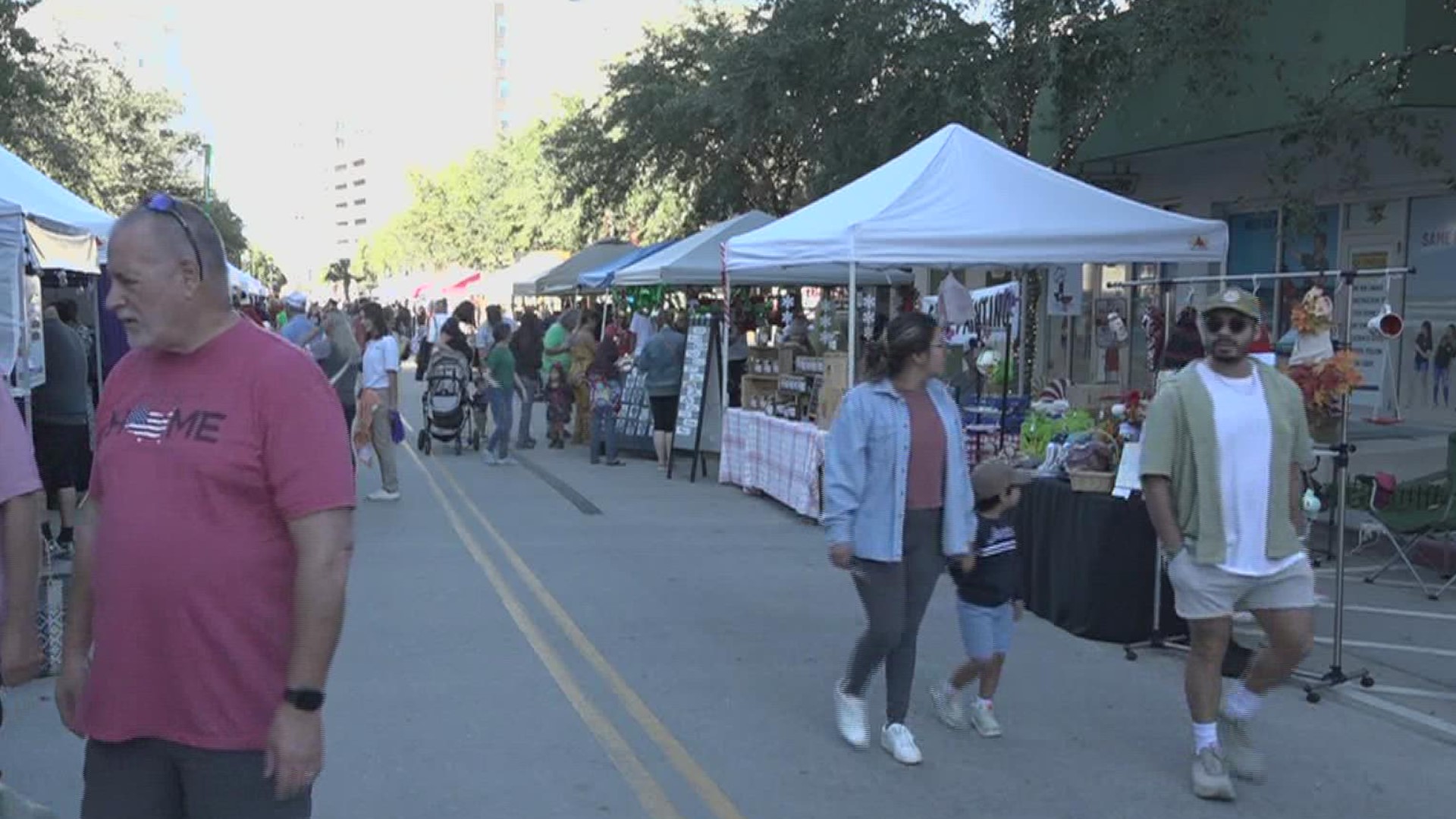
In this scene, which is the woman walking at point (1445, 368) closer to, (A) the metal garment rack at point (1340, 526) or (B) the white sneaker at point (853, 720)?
(A) the metal garment rack at point (1340, 526)

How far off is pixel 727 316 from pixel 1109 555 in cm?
748

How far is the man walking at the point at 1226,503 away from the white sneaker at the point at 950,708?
42.5 inches

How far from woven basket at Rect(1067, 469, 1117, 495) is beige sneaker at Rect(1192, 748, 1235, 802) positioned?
7.73 feet

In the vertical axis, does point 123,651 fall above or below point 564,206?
below

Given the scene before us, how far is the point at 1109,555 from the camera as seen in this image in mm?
7152

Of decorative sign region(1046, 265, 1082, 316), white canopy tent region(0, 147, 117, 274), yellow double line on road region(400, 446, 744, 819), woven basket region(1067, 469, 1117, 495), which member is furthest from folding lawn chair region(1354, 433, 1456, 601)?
white canopy tent region(0, 147, 117, 274)

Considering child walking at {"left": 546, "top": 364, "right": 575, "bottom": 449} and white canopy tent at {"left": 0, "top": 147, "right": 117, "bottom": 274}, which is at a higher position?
white canopy tent at {"left": 0, "top": 147, "right": 117, "bottom": 274}

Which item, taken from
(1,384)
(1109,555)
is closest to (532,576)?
(1109,555)

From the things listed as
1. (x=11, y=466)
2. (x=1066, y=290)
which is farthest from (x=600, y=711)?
(x=1066, y=290)

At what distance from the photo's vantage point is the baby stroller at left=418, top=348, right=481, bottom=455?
16.2 meters

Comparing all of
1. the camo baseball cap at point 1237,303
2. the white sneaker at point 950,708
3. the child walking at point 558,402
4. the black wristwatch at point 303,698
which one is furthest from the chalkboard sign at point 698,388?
the black wristwatch at point 303,698

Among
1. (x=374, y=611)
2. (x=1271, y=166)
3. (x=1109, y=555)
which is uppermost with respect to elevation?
(x=1271, y=166)

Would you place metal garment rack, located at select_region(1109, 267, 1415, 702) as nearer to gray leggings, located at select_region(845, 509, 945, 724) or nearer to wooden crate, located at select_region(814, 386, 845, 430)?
gray leggings, located at select_region(845, 509, 945, 724)

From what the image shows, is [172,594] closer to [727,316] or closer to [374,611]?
[374,611]
